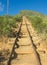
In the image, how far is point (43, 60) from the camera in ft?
31.8

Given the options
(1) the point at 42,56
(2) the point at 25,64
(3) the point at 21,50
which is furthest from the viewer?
(3) the point at 21,50

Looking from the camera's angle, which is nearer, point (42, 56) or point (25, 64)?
point (25, 64)

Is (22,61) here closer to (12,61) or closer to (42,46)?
(12,61)

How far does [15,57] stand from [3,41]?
423 cm

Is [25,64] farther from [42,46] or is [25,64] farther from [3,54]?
[42,46]

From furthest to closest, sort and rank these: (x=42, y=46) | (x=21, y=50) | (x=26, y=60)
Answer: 1. (x=42, y=46)
2. (x=21, y=50)
3. (x=26, y=60)

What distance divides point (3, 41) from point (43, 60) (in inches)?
194

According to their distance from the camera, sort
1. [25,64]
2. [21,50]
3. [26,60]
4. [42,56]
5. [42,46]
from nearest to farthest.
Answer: [25,64]
[26,60]
[42,56]
[21,50]
[42,46]

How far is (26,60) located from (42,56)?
1011 millimetres

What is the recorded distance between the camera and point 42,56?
10422 millimetres

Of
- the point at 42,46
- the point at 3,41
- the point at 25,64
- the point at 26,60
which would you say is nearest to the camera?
the point at 25,64

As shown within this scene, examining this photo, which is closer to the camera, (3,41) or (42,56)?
(42,56)

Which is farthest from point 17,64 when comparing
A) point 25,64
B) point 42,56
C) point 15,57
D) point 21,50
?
A: point 21,50

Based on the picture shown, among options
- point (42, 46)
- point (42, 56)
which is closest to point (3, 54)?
point (42, 56)
